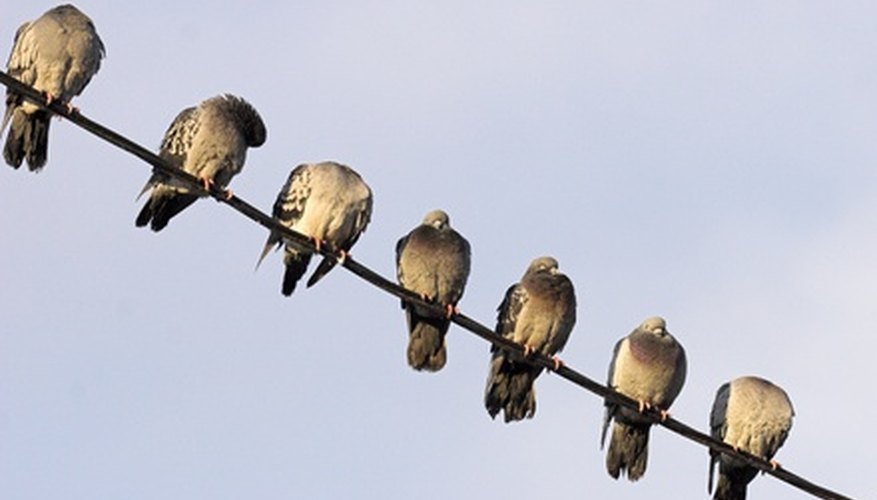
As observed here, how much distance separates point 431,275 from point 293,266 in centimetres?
105

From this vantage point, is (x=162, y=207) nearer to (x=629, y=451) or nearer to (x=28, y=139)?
(x=28, y=139)

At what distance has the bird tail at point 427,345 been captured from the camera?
50.2 ft

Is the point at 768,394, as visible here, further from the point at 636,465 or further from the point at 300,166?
the point at 300,166

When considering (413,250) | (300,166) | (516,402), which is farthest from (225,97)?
(516,402)

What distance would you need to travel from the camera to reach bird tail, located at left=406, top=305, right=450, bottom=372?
50.2 ft

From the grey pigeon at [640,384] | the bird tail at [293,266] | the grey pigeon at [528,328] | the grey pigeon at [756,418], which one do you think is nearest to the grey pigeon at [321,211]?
the bird tail at [293,266]

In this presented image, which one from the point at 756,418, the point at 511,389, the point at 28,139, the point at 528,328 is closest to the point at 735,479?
the point at 756,418

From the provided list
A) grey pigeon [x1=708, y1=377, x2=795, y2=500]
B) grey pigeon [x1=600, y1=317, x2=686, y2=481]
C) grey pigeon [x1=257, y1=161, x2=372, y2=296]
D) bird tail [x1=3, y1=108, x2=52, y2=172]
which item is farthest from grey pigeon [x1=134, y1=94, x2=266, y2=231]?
grey pigeon [x1=708, y1=377, x2=795, y2=500]

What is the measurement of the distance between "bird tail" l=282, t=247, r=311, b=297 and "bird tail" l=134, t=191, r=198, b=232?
34.8 inches

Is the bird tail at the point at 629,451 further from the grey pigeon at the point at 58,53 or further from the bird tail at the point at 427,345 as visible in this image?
the grey pigeon at the point at 58,53

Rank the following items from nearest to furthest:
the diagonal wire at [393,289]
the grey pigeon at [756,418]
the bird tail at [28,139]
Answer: the diagonal wire at [393,289]
the bird tail at [28,139]
the grey pigeon at [756,418]

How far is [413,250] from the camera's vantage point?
1592cm

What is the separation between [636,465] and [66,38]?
5.28 m

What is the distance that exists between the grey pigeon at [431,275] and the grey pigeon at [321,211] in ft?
1.62
